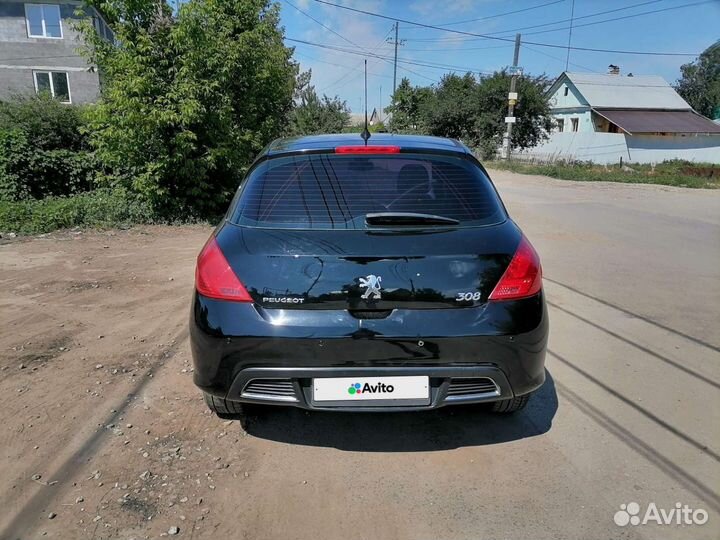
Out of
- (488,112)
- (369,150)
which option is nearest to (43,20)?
(488,112)

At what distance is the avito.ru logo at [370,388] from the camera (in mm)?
2516

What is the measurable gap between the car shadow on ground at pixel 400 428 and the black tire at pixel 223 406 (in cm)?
13

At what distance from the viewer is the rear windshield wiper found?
2.67 m

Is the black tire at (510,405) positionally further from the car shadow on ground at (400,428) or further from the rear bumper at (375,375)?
the rear bumper at (375,375)

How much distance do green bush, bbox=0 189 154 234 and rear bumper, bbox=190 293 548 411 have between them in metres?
7.75

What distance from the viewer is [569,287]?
241 inches

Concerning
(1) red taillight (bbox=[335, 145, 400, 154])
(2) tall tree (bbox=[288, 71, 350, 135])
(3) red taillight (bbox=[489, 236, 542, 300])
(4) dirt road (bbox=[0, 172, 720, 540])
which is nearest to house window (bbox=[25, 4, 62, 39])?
(2) tall tree (bbox=[288, 71, 350, 135])

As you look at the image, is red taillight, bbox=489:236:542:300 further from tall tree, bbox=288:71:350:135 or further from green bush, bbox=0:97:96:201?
tall tree, bbox=288:71:350:135

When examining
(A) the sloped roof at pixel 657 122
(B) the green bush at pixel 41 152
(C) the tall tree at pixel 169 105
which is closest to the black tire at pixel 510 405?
(C) the tall tree at pixel 169 105

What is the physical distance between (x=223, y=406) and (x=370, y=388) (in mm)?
902

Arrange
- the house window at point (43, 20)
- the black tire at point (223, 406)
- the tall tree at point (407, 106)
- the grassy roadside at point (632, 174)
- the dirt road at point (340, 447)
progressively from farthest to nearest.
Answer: the tall tree at point (407, 106) → the house window at point (43, 20) → the grassy roadside at point (632, 174) → the black tire at point (223, 406) → the dirt road at point (340, 447)

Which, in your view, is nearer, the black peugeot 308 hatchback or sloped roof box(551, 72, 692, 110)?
the black peugeot 308 hatchback

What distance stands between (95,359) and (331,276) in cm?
246

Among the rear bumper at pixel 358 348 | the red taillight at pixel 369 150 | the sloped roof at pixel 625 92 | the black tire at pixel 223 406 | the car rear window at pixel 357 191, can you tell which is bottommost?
the black tire at pixel 223 406
